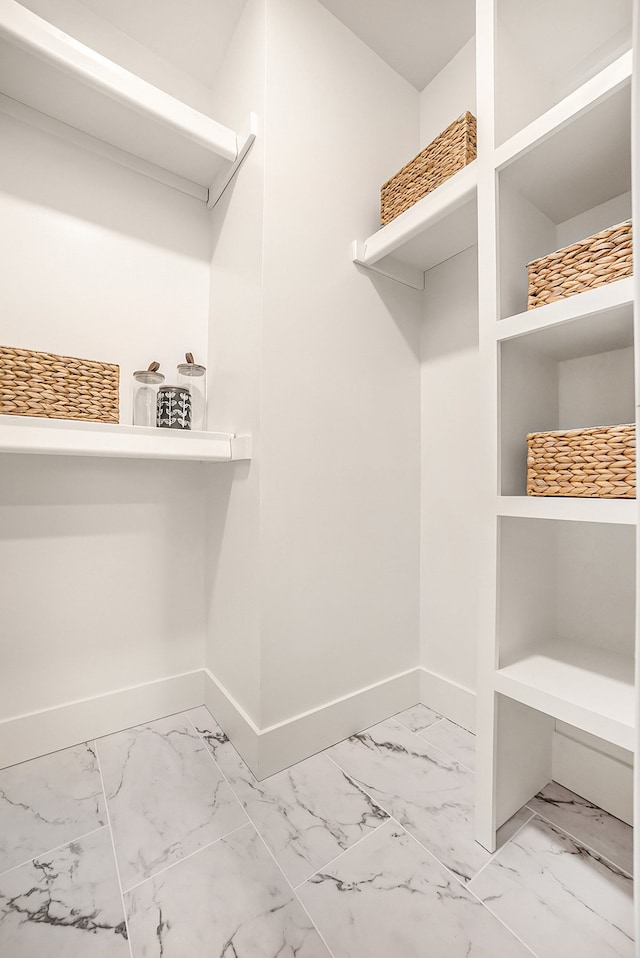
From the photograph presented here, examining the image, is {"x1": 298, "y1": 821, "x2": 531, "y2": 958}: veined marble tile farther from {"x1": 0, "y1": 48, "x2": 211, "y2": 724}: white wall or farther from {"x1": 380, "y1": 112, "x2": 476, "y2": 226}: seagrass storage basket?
{"x1": 380, "y1": 112, "x2": 476, "y2": 226}: seagrass storage basket

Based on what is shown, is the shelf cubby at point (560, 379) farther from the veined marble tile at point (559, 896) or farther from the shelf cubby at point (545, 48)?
the veined marble tile at point (559, 896)

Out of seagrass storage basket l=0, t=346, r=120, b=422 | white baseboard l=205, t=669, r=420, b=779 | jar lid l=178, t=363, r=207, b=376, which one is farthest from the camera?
jar lid l=178, t=363, r=207, b=376

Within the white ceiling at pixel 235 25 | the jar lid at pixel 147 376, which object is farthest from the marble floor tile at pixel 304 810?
the white ceiling at pixel 235 25

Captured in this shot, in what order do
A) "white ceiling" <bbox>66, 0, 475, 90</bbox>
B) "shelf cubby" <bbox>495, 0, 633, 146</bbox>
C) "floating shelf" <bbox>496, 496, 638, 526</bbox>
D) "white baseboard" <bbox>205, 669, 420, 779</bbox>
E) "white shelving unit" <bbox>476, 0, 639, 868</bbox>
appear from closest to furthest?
"floating shelf" <bbox>496, 496, 638, 526</bbox> → "white shelving unit" <bbox>476, 0, 639, 868</bbox> → "shelf cubby" <bbox>495, 0, 633, 146</bbox> → "white baseboard" <bbox>205, 669, 420, 779</bbox> → "white ceiling" <bbox>66, 0, 475, 90</bbox>

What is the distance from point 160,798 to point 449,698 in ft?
2.96

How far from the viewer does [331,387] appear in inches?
49.6

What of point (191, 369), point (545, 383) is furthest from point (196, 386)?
point (545, 383)

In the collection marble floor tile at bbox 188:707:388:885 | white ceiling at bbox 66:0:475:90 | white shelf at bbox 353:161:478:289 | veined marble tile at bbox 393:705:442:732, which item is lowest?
marble floor tile at bbox 188:707:388:885

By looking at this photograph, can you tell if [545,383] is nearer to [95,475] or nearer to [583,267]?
[583,267]

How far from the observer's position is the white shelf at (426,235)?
107 cm

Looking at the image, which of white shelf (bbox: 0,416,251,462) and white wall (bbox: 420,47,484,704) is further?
white wall (bbox: 420,47,484,704)

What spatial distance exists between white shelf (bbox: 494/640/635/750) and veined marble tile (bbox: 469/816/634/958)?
12.4 inches

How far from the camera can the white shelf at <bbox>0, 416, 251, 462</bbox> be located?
38.5 inches

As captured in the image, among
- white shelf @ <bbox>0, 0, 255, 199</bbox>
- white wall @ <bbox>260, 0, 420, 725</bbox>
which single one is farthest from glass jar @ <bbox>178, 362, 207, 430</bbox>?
white shelf @ <bbox>0, 0, 255, 199</bbox>
